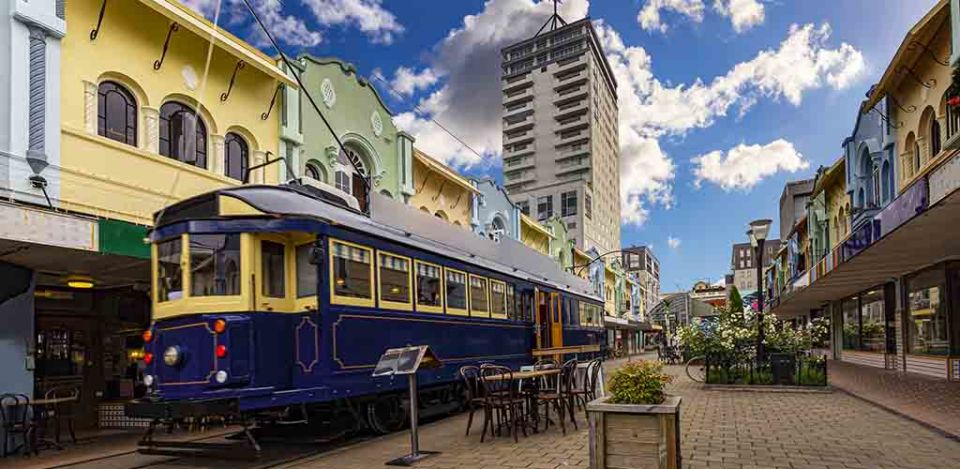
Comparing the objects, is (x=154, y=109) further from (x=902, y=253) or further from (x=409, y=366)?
(x=902, y=253)

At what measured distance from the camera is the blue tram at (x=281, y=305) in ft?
24.1

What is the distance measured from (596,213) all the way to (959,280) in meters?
68.1

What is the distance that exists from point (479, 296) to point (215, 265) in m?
5.61

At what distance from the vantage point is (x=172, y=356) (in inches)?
293

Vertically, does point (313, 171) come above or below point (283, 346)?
above

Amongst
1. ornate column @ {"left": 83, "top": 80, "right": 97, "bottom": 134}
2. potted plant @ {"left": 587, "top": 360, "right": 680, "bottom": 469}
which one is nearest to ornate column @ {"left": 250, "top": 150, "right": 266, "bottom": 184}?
ornate column @ {"left": 83, "top": 80, "right": 97, "bottom": 134}

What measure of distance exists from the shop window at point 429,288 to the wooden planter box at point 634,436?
476 centimetres

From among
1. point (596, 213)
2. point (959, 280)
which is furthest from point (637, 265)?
point (959, 280)

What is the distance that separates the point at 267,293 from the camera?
25.7 feet

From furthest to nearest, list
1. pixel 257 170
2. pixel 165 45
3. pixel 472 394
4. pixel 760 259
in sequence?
pixel 760 259 → pixel 257 170 → pixel 165 45 → pixel 472 394

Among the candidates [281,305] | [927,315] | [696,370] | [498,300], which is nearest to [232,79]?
[498,300]

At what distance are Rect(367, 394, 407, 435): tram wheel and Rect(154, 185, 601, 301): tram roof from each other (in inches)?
88.7

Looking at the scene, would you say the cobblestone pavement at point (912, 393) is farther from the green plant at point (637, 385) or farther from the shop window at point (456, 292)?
the shop window at point (456, 292)

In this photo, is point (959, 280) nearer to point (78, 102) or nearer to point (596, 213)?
point (78, 102)
